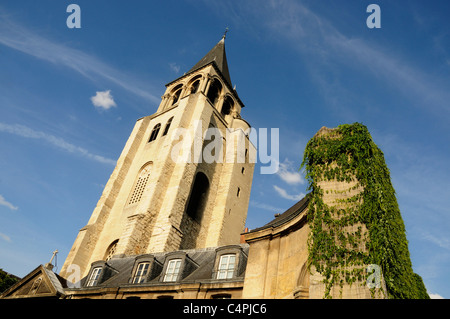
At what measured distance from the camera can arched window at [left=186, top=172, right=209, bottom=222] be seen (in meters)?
22.7

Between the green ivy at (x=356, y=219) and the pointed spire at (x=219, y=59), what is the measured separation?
81.8 feet

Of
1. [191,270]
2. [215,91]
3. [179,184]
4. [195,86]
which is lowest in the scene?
[191,270]

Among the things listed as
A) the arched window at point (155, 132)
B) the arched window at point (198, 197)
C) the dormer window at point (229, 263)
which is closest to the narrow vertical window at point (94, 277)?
the dormer window at point (229, 263)

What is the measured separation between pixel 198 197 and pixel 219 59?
16.9 meters

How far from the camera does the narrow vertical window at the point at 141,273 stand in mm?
12541

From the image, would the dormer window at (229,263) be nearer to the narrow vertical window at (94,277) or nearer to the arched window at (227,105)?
the narrow vertical window at (94,277)

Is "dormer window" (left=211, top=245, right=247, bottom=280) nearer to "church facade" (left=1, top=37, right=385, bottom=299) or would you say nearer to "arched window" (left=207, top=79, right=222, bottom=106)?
"church facade" (left=1, top=37, right=385, bottom=299)

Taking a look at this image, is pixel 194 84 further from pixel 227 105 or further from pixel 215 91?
pixel 227 105

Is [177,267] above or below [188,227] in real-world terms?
below

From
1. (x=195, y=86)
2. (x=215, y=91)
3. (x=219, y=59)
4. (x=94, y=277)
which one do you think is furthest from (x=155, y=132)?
(x=94, y=277)

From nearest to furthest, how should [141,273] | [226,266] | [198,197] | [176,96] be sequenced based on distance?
[226,266] < [141,273] < [198,197] < [176,96]

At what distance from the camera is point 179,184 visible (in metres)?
20.5
